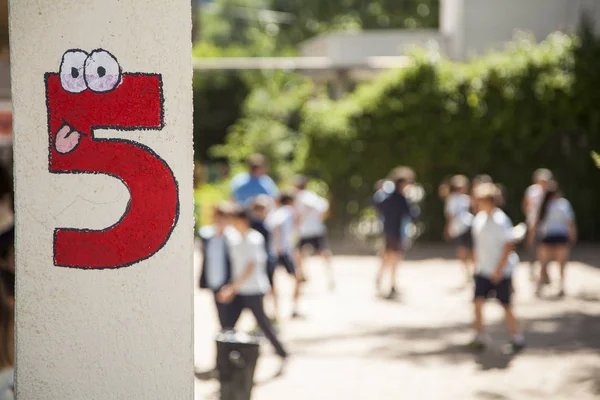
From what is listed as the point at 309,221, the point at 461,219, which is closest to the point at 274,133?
the point at 461,219

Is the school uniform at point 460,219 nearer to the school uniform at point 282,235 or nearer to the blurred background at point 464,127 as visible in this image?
the school uniform at point 282,235

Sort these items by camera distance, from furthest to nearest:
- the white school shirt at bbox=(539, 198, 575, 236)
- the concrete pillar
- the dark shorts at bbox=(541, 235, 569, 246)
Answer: the dark shorts at bbox=(541, 235, 569, 246) → the white school shirt at bbox=(539, 198, 575, 236) → the concrete pillar

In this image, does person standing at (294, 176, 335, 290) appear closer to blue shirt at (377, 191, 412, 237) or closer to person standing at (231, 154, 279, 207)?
blue shirt at (377, 191, 412, 237)

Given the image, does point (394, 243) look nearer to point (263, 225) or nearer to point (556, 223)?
point (556, 223)

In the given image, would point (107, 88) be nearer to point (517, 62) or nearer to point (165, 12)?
point (165, 12)

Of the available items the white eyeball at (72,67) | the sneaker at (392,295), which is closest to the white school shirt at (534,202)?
the sneaker at (392,295)

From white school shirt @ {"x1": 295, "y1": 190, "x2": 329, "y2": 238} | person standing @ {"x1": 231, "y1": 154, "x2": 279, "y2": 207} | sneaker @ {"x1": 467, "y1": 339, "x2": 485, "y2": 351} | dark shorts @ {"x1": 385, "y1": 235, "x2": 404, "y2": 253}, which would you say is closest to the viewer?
sneaker @ {"x1": 467, "y1": 339, "x2": 485, "y2": 351}

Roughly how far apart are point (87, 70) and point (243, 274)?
4.30m

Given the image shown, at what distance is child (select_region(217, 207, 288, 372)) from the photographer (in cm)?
889

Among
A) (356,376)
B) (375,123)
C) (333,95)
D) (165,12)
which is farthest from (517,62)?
(165,12)

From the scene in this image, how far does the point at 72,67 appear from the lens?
4.89m

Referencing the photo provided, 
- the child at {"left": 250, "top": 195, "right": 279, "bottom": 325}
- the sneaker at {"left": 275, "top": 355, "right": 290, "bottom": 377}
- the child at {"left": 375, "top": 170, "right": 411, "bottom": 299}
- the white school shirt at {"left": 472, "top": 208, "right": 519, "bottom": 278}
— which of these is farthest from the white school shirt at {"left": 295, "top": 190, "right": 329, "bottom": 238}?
the sneaker at {"left": 275, "top": 355, "right": 290, "bottom": 377}

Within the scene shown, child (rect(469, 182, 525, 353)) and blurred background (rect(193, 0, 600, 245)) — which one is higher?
blurred background (rect(193, 0, 600, 245))

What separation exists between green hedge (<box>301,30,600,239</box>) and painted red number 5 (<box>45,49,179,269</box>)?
1786cm
